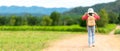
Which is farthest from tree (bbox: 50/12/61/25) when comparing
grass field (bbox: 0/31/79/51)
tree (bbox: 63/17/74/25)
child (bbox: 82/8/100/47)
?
child (bbox: 82/8/100/47)

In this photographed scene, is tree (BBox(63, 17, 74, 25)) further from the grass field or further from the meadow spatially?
the grass field

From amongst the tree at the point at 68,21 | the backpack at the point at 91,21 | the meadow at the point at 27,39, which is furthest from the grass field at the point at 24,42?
the tree at the point at 68,21

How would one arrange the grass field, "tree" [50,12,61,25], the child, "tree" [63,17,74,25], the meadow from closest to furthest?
the child → the grass field → the meadow → "tree" [50,12,61,25] → "tree" [63,17,74,25]

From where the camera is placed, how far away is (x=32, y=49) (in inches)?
593

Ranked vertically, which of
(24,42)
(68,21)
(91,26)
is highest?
(91,26)

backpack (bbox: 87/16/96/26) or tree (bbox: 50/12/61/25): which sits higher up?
backpack (bbox: 87/16/96/26)

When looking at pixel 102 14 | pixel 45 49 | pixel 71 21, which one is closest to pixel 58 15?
pixel 71 21

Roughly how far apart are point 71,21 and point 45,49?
8587 centimetres

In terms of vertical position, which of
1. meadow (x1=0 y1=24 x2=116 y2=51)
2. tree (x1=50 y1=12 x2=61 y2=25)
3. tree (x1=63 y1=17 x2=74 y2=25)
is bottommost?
tree (x1=63 y1=17 x2=74 y2=25)

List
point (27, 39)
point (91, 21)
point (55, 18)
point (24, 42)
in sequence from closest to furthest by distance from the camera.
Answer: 1. point (91, 21)
2. point (24, 42)
3. point (27, 39)
4. point (55, 18)

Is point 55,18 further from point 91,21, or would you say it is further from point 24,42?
point 91,21

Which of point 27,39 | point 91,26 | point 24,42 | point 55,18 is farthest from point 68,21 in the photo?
point 91,26

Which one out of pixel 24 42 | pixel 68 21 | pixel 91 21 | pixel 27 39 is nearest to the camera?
pixel 91 21

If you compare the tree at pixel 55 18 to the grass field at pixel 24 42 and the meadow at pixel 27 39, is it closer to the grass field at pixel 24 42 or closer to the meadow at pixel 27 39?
the meadow at pixel 27 39
